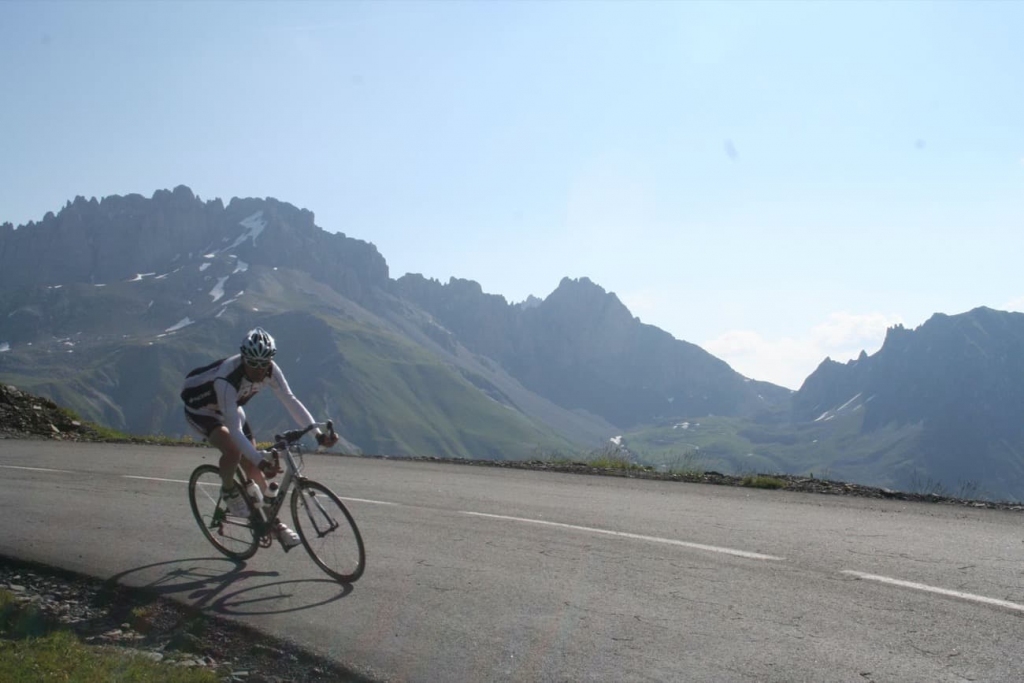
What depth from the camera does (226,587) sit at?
24.5 ft

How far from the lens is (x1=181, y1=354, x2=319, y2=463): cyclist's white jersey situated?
7.91 m

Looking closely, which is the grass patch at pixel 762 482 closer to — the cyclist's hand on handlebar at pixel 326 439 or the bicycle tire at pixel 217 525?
the cyclist's hand on handlebar at pixel 326 439

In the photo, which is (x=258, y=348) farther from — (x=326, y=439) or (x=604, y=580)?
(x=604, y=580)

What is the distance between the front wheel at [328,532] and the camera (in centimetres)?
769

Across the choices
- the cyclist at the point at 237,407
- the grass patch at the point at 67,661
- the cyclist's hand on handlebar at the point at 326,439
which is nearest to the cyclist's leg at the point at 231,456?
the cyclist at the point at 237,407

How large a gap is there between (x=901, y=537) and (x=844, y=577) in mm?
2440

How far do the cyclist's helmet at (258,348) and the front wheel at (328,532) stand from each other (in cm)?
127

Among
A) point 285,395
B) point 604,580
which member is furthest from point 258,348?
point 604,580

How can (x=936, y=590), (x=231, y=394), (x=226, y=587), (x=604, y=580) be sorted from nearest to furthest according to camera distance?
(x=936, y=590) < (x=226, y=587) < (x=604, y=580) < (x=231, y=394)

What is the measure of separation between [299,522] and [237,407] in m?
1.29

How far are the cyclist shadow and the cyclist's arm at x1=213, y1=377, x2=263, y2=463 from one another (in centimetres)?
116

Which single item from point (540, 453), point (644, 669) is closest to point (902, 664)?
point (644, 669)

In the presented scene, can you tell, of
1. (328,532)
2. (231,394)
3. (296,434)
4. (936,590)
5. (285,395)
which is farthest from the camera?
(285,395)

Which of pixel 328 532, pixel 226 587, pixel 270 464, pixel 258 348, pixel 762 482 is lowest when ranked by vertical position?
pixel 226 587
